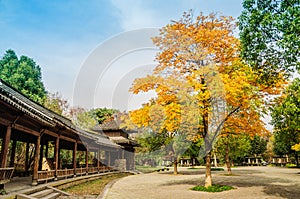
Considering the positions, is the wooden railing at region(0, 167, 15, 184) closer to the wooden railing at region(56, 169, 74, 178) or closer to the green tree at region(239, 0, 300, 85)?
the wooden railing at region(56, 169, 74, 178)

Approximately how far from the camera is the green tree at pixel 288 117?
729cm

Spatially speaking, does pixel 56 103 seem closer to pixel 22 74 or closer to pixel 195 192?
pixel 22 74

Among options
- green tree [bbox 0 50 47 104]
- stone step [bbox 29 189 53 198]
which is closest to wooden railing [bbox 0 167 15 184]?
stone step [bbox 29 189 53 198]

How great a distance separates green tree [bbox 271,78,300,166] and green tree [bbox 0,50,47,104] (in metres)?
27.2

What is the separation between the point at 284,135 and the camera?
99.1 ft

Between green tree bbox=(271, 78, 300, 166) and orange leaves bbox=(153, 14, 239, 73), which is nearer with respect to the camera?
green tree bbox=(271, 78, 300, 166)

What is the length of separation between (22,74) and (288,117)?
31.4m

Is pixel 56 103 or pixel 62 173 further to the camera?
pixel 56 103

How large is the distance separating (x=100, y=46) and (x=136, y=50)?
296 centimetres

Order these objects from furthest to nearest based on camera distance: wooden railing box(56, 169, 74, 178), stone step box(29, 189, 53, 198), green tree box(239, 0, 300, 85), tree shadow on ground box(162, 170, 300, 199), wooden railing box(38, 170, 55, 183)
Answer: wooden railing box(56, 169, 74, 178), wooden railing box(38, 170, 55, 183), tree shadow on ground box(162, 170, 300, 199), stone step box(29, 189, 53, 198), green tree box(239, 0, 300, 85)

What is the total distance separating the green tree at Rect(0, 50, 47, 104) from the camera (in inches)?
1201

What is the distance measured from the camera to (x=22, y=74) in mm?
31078

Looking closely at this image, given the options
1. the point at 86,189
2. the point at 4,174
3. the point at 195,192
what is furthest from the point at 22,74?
the point at 195,192

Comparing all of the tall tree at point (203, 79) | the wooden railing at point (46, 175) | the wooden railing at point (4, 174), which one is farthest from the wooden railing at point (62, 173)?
the tall tree at point (203, 79)
